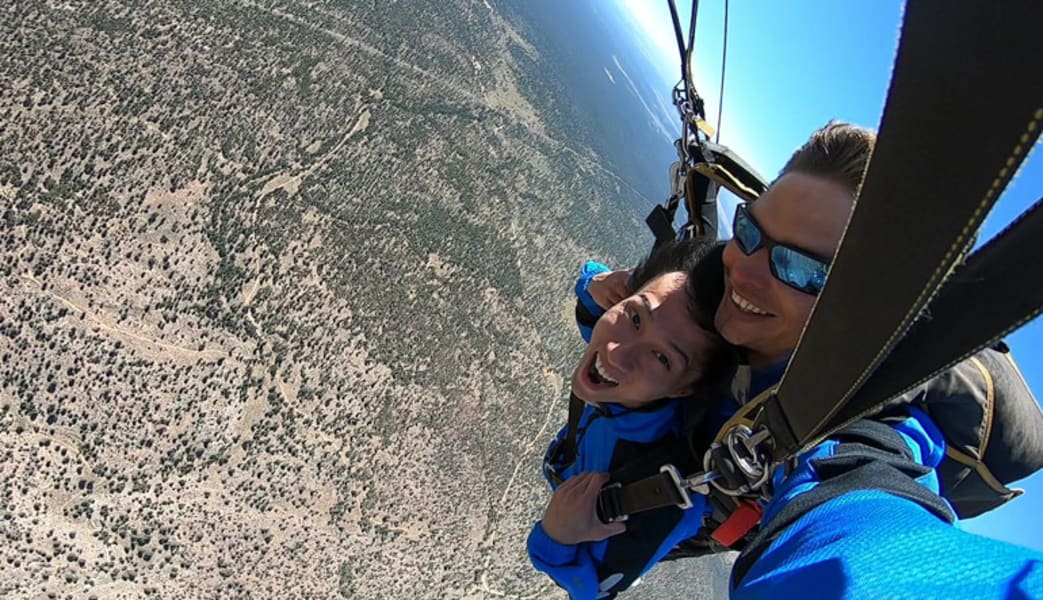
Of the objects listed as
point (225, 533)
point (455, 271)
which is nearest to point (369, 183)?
point (455, 271)

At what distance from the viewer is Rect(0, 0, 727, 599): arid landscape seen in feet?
41.4

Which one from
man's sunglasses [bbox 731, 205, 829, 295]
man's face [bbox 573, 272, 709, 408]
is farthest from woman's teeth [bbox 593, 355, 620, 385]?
man's sunglasses [bbox 731, 205, 829, 295]

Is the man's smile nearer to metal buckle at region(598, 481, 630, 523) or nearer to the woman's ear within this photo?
the woman's ear

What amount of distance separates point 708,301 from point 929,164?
98 centimetres

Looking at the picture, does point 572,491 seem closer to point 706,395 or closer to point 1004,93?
point 706,395

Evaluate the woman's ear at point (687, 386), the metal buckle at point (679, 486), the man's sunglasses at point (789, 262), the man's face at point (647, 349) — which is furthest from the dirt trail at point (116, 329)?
the man's sunglasses at point (789, 262)

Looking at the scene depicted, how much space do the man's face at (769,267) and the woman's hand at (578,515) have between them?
0.48 metres

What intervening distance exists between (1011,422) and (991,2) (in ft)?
3.34

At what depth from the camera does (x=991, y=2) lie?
0.41m

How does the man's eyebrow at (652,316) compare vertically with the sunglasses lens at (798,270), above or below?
below

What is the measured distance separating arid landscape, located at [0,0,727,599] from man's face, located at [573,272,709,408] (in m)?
12.8

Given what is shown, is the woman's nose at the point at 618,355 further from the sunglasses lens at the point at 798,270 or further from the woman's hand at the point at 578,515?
the sunglasses lens at the point at 798,270

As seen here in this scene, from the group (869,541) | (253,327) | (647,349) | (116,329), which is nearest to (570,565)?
(647,349)

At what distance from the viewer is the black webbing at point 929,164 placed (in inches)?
16.4
